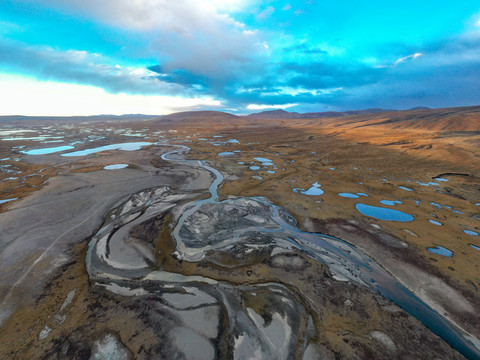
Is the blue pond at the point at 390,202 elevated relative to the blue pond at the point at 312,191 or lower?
elevated

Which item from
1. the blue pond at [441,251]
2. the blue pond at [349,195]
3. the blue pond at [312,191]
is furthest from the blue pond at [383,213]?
the blue pond at [312,191]

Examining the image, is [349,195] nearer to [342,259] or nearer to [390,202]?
[390,202]

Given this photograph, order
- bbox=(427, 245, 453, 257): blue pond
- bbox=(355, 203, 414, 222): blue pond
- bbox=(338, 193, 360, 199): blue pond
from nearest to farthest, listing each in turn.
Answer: bbox=(427, 245, 453, 257): blue pond < bbox=(355, 203, 414, 222): blue pond < bbox=(338, 193, 360, 199): blue pond

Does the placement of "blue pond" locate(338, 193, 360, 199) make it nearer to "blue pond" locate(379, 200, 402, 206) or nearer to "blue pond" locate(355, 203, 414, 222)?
"blue pond" locate(355, 203, 414, 222)

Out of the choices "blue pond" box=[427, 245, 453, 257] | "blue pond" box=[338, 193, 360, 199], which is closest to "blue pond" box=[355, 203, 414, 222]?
"blue pond" box=[338, 193, 360, 199]

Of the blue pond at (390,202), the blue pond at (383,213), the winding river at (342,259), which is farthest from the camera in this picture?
the blue pond at (390,202)

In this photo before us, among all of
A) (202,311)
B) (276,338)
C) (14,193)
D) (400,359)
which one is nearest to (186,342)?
(202,311)

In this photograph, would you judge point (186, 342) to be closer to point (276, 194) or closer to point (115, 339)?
point (115, 339)

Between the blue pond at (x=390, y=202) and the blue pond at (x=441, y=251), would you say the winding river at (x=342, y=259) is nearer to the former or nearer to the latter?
the blue pond at (x=441, y=251)
